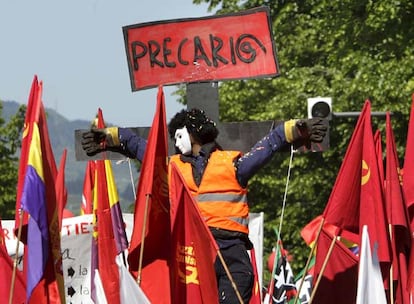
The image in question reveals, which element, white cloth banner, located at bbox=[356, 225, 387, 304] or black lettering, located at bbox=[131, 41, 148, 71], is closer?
white cloth banner, located at bbox=[356, 225, 387, 304]

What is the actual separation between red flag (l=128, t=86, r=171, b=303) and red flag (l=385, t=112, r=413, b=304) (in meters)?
1.86

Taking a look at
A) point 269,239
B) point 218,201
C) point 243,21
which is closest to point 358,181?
point 218,201

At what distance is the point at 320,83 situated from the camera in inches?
944

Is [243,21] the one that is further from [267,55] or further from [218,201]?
[218,201]

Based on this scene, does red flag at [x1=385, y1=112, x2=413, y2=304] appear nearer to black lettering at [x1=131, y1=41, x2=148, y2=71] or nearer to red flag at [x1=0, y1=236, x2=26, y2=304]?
black lettering at [x1=131, y1=41, x2=148, y2=71]

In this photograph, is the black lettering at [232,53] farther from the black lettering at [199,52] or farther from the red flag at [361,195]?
the red flag at [361,195]

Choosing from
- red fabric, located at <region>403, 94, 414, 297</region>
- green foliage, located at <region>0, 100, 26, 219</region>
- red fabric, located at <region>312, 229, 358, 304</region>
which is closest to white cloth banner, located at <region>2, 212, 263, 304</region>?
red fabric, located at <region>403, 94, 414, 297</region>

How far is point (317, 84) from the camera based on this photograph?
78.8ft

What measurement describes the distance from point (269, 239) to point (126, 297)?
18719mm

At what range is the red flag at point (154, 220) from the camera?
8.66m

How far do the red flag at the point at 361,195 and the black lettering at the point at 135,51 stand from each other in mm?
1835

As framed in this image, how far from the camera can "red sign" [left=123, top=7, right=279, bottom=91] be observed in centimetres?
1049

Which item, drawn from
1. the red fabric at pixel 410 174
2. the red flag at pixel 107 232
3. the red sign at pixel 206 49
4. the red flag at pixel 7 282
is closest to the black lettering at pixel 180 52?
the red sign at pixel 206 49

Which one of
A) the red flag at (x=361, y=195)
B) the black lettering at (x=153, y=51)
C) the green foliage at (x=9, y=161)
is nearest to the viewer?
the red flag at (x=361, y=195)
